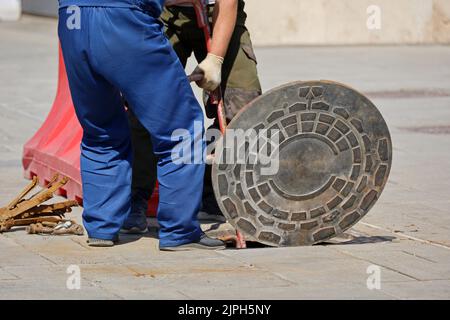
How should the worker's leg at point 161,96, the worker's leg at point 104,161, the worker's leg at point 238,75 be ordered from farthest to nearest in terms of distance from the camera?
the worker's leg at point 238,75, the worker's leg at point 104,161, the worker's leg at point 161,96

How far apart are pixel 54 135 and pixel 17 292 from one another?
3291 millimetres

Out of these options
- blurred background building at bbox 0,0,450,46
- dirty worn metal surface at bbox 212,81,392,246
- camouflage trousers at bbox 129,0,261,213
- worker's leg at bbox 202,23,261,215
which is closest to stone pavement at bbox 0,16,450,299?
dirty worn metal surface at bbox 212,81,392,246

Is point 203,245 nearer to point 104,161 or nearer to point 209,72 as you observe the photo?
point 104,161

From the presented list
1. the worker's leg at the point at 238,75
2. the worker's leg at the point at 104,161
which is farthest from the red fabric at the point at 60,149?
the worker's leg at the point at 238,75

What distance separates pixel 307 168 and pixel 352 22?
13304mm

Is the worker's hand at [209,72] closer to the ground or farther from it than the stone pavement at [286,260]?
farther from it

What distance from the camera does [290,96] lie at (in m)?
6.07

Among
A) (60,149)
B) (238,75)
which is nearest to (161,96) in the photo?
(238,75)

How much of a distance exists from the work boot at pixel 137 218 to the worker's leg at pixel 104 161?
29 cm

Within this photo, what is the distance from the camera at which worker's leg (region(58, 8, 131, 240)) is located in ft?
20.4

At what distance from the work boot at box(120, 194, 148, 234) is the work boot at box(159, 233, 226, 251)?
49cm

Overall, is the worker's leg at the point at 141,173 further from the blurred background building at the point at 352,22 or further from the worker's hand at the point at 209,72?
the blurred background building at the point at 352,22

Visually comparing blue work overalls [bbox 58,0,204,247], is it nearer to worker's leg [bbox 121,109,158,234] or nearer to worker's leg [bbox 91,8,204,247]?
worker's leg [bbox 91,8,204,247]

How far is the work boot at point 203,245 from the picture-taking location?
6262 millimetres
